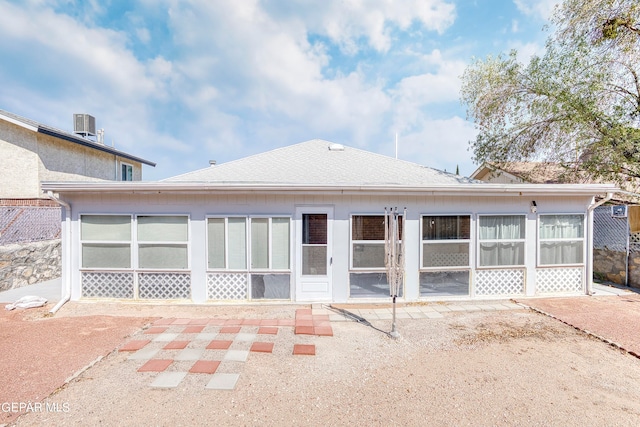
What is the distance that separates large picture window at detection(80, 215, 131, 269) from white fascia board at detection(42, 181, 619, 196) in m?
0.71

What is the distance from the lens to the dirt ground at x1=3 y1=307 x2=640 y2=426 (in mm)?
2961

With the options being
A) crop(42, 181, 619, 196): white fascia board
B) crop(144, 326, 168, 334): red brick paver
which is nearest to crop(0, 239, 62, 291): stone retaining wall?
crop(42, 181, 619, 196): white fascia board

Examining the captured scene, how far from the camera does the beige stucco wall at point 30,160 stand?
1128cm

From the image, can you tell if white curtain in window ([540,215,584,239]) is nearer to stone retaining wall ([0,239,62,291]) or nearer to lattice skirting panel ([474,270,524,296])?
lattice skirting panel ([474,270,524,296])

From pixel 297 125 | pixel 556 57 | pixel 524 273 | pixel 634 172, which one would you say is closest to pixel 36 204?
pixel 297 125

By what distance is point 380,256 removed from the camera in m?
6.78

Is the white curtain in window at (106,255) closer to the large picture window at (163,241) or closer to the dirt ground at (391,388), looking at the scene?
the large picture window at (163,241)

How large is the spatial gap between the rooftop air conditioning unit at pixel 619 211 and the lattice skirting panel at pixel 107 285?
1307 cm

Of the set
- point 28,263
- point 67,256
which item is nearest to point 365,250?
point 67,256

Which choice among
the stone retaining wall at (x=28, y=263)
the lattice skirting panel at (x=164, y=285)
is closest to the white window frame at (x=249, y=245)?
the lattice skirting panel at (x=164, y=285)

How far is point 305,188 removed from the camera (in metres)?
6.16

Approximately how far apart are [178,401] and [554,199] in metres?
8.74

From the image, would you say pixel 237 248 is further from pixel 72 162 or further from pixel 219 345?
pixel 72 162

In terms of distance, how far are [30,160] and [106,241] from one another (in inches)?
352
